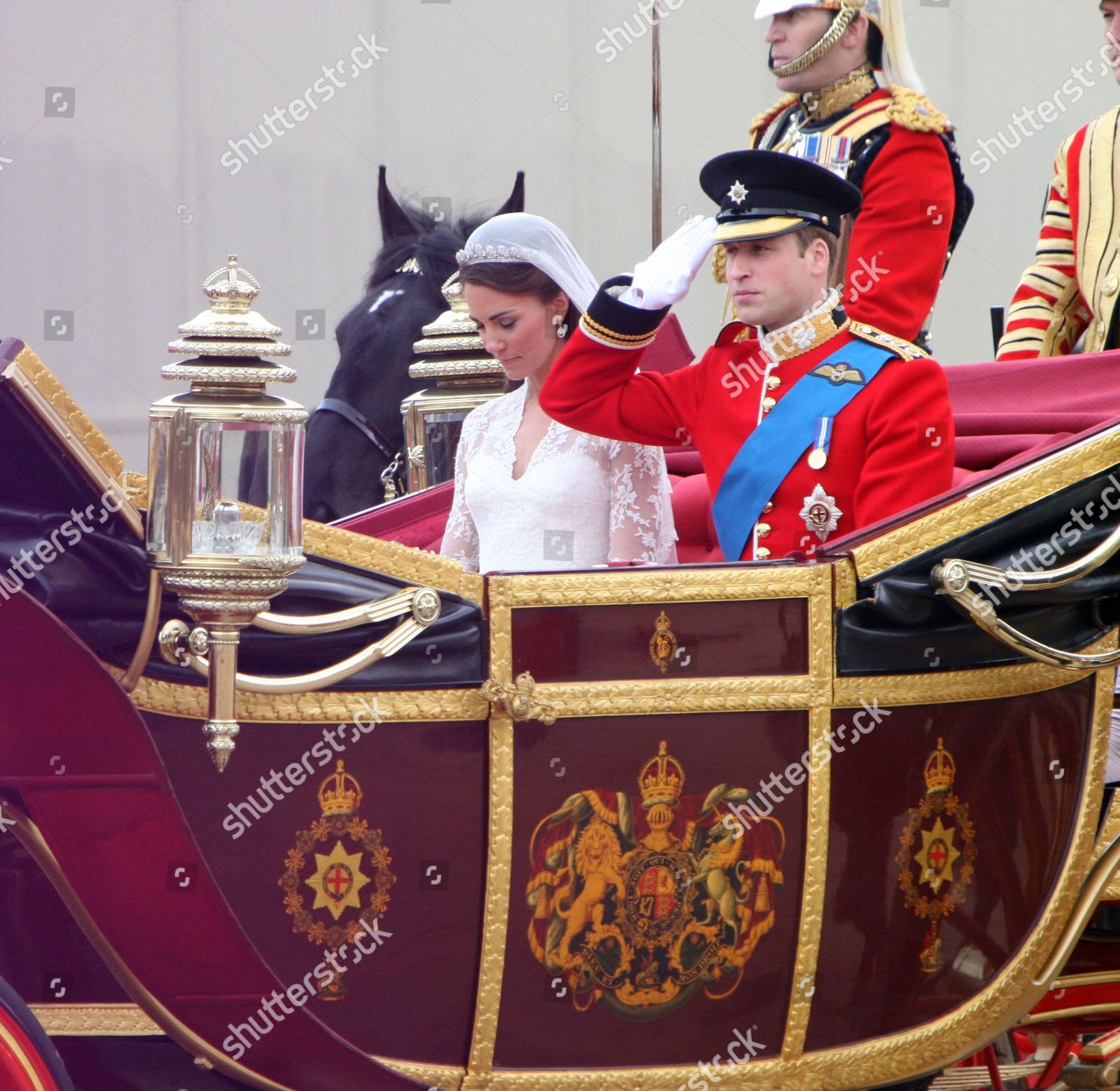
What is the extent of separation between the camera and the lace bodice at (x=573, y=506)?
2094 millimetres

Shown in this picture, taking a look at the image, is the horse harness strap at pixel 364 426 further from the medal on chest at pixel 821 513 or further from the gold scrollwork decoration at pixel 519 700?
the gold scrollwork decoration at pixel 519 700

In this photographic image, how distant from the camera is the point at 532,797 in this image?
5.35ft

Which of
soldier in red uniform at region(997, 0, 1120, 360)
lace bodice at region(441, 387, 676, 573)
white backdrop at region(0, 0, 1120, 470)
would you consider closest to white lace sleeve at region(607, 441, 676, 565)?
lace bodice at region(441, 387, 676, 573)

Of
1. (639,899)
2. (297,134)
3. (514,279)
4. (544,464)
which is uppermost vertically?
(297,134)

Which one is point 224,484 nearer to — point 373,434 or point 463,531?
point 463,531

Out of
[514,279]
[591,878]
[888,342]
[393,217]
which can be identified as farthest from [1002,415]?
[393,217]

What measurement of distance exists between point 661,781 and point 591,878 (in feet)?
0.39

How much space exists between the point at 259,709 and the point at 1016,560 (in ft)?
2.68

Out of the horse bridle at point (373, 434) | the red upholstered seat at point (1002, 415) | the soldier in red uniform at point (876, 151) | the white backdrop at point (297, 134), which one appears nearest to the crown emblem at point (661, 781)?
the red upholstered seat at point (1002, 415)

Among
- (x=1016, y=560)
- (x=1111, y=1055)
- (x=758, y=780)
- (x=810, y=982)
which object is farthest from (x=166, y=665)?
(x=1111, y=1055)

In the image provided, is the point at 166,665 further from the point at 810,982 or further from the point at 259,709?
the point at 810,982

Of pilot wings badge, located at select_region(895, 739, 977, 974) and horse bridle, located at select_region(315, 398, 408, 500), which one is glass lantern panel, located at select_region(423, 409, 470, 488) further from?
pilot wings badge, located at select_region(895, 739, 977, 974)

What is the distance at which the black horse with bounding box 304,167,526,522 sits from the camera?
3.55 m

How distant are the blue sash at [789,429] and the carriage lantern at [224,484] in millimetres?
717
